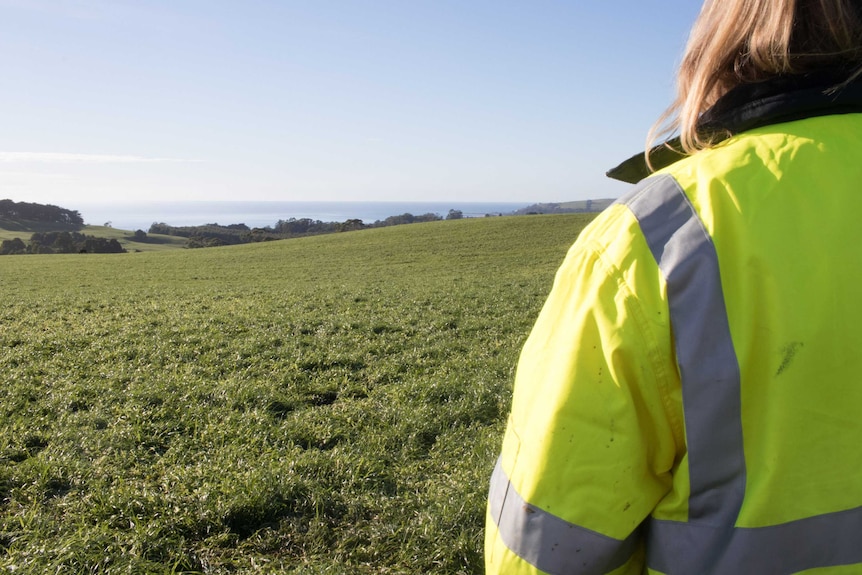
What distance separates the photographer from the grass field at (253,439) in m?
3.87

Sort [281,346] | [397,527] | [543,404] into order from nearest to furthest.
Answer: [543,404], [397,527], [281,346]

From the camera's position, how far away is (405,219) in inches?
5315

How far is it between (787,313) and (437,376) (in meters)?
6.38

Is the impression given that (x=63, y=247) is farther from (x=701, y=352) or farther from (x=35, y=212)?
(x=701, y=352)

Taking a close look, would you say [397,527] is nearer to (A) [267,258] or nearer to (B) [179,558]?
(B) [179,558]

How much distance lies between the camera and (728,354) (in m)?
1.25

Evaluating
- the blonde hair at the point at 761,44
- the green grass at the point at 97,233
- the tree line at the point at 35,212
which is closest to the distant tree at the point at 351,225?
the green grass at the point at 97,233

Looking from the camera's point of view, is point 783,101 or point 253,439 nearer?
point 783,101

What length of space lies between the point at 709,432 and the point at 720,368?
5.9 inches

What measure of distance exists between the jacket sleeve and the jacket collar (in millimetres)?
372

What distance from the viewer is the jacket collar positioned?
53.6 inches

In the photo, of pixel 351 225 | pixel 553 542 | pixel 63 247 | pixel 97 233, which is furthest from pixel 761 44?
pixel 97 233

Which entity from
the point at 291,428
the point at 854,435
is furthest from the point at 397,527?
the point at 854,435

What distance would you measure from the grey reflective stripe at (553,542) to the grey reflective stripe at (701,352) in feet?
0.74
